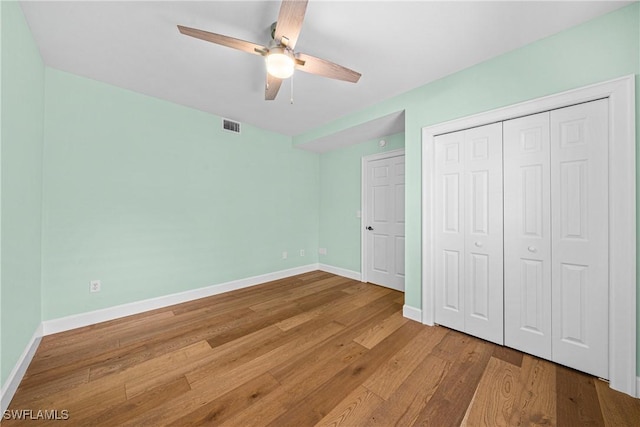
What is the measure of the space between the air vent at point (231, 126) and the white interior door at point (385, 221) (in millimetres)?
2182

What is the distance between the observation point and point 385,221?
3.71 m

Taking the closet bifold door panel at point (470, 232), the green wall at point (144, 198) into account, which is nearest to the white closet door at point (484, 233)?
the closet bifold door panel at point (470, 232)

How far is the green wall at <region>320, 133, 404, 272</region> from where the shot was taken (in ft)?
13.3

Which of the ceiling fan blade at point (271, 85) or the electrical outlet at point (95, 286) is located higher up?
the ceiling fan blade at point (271, 85)

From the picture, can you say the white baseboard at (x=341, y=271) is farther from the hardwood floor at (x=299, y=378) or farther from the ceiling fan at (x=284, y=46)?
the ceiling fan at (x=284, y=46)

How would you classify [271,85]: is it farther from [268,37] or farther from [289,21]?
[289,21]

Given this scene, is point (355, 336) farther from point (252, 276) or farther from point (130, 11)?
point (130, 11)

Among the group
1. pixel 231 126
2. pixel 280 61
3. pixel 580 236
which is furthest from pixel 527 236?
pixel 231 126

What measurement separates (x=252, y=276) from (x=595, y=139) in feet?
13.2

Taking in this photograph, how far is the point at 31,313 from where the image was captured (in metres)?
1.90

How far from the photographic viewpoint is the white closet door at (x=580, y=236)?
1.61 meters

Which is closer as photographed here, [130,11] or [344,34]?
[130,11]

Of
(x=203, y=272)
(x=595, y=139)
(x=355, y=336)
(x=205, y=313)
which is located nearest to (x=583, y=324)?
(x=595, y=139)

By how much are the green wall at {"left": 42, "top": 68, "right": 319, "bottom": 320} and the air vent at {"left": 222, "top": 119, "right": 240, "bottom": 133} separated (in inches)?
3.0
